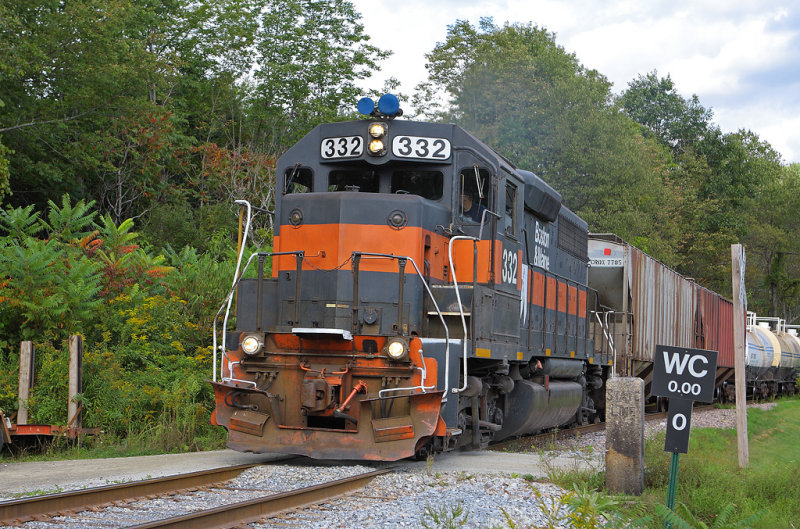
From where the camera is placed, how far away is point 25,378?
9.88 metres

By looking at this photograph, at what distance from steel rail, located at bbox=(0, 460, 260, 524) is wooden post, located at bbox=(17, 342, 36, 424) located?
12.3 feet

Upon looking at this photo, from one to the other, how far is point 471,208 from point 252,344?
9.40 ft

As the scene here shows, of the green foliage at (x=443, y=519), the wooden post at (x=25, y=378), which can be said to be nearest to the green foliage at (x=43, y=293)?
the wooden post at (x=25, y=378)

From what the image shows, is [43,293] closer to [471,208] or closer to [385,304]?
[385,304]

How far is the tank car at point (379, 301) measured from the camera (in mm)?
7863

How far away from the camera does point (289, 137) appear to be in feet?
79.5

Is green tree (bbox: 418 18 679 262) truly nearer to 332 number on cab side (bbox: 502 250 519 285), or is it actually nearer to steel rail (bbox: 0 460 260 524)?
332 number on cab side (bbox: 502 250 519 285)

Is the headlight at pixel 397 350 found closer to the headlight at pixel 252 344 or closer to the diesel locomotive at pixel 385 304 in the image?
the diesel locomotive at pixel 385 304

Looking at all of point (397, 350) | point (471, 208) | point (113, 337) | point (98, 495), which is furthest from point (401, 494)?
point (113, 337)

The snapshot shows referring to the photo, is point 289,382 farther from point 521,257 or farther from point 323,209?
point 521,257

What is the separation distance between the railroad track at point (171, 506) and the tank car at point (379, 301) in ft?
2.63

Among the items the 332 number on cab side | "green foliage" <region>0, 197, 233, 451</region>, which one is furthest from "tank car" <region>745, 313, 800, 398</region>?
"green foliage" <region>0, 197, 233, 451</region>

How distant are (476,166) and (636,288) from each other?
8.62 meters

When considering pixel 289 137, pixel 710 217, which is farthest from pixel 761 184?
pixel 289 137
